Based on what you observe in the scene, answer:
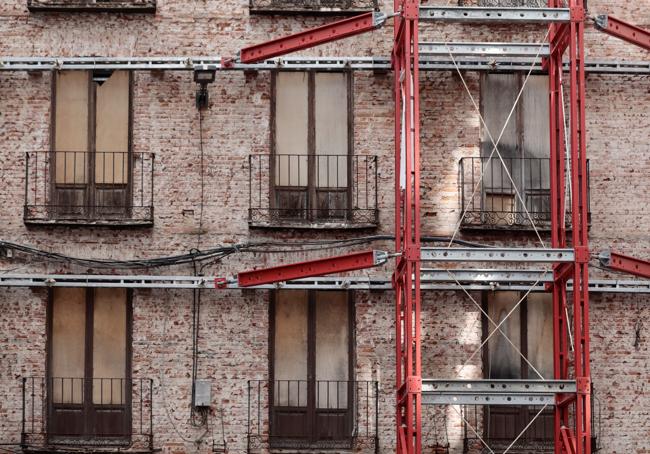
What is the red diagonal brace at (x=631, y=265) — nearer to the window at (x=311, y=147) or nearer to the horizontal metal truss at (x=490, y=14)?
the horizontal metal truss at (x=490, y=14)

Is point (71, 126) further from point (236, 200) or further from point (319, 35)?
point (319, 35)

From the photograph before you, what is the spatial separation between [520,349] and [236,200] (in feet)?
17.4

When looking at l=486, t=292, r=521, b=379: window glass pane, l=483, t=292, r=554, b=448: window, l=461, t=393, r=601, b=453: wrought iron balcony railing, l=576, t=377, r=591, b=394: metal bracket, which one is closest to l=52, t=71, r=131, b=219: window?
l=486, t=292, r=521, b=379: window glass pane

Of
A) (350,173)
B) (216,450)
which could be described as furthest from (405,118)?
(216,450)

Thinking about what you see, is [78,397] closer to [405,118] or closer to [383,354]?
[383,354]

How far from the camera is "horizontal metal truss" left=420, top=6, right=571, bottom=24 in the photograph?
22516mm

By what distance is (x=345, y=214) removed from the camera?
2405cm

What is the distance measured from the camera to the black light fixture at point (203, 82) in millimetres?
23750

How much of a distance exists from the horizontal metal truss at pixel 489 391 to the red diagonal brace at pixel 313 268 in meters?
2.16

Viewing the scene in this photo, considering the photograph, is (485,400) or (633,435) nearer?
(485,400)

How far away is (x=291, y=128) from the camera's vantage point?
24375mm

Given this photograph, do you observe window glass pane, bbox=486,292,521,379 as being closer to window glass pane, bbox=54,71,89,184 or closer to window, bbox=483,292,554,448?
window, bbox=483,292,554,448

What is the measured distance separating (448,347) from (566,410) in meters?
2.31

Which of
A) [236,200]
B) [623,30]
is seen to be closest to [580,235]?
[623,30]
